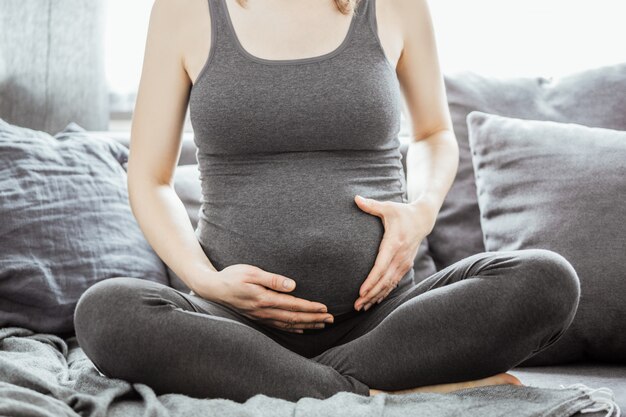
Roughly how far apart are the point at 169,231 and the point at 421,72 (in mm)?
559

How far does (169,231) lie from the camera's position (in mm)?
1300

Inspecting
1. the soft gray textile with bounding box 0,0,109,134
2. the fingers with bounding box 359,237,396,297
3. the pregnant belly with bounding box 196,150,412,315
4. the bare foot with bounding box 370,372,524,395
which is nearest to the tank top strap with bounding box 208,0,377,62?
the pregnant belly with bounding box 196,150,412,315

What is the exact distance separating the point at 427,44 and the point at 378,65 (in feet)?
0.54

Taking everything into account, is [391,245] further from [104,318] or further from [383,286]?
[104,318]

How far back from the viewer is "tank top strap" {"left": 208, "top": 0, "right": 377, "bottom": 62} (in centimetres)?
131

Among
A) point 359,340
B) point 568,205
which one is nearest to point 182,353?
point 359,340

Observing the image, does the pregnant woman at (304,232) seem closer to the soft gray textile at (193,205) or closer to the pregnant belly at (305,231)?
the pregnant belly at (305,231)

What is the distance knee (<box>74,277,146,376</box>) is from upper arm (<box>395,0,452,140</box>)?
67 centimetres

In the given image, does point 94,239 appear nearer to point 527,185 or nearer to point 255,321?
point 255,321

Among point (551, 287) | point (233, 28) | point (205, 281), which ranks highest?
point (233, 28)

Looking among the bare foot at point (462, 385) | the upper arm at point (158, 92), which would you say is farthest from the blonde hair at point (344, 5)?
the bare foot at point (462, 385)

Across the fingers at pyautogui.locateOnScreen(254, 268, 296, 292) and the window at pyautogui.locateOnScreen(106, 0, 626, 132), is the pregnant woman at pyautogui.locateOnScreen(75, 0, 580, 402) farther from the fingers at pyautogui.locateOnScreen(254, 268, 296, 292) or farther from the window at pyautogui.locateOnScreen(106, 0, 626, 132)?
the window at pyautogui.locateOnScreen(106, 0, 626, 132)

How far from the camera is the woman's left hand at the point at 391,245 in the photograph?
3.99ft

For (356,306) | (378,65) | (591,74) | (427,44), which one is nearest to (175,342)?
(356,306)
